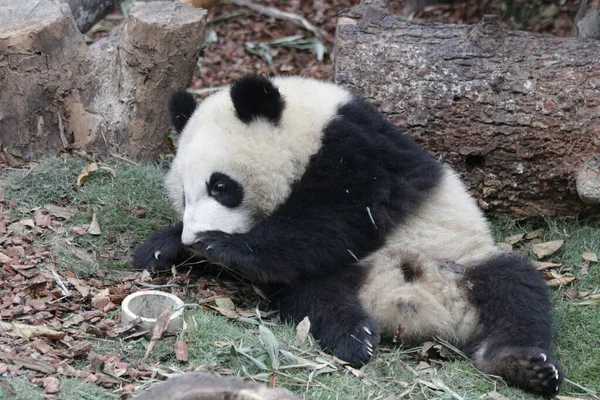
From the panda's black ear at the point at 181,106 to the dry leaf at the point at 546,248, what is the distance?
2.38 meters

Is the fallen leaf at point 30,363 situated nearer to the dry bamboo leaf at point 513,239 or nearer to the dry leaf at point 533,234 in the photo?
the dry bamboo leaf at point 513,239

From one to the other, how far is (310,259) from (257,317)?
42 cm

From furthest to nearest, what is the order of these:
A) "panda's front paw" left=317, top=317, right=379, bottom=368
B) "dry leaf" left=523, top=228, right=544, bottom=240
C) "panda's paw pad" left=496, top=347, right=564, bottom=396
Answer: "dry leaf" left=523, top=228, right=544, bottom=240, "panda's front paw" left=317, top=317, right=379, bottom=368, "panda's paw pad" left=496, top=347, right=564, bottom=396

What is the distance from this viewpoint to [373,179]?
14.6ft

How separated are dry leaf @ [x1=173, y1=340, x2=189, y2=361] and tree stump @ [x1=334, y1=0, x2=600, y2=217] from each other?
2393 mm

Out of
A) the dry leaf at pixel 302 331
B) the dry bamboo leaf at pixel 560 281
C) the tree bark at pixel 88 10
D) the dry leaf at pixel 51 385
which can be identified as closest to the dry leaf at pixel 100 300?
the dry leaf at pixel 51 385

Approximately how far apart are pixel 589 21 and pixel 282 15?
4.05m

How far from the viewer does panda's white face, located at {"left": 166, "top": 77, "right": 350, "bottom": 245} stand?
443 cm

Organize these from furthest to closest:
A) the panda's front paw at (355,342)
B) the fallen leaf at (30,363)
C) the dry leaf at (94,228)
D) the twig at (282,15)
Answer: the twig at (282,15) → the dry leaf at (94,228) → the panda's front paw at (355,342) → the fallen leaf at (30,363)

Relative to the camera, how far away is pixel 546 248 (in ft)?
17.8

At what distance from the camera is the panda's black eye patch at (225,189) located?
444cm

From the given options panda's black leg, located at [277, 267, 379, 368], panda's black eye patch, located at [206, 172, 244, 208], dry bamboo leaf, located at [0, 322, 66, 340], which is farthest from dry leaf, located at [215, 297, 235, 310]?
dry bamboo leaf, located at [0, 322, 66, 340]

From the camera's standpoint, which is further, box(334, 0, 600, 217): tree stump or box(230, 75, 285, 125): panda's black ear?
box(334, 0, 600, 217): tree stump

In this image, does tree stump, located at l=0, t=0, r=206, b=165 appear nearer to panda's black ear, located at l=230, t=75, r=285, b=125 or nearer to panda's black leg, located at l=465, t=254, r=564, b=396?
panda's black ear, located at l=230, t=75, r=285, b=125
